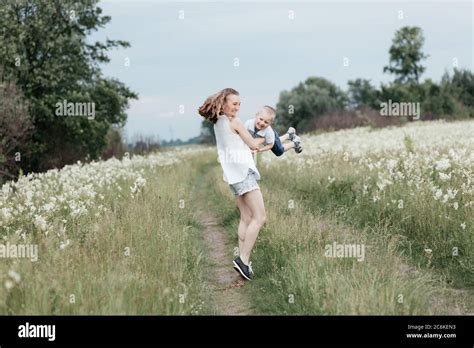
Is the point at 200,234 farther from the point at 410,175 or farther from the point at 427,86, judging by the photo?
the point at 427,86

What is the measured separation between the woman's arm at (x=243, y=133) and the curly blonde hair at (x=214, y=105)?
Answer: 0.72 feet

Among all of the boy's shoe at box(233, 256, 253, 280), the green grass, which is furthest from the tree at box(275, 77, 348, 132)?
the boy's shoe at box(233, 256, 253, 280)

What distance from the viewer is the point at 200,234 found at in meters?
9.93

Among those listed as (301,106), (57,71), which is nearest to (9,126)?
(57,71)

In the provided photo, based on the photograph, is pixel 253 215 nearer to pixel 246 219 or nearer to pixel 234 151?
pixel 246 219

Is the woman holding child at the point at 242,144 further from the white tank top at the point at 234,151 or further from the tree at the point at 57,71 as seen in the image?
the tree at the point at 57,71

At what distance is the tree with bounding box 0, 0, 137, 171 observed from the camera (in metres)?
21.8

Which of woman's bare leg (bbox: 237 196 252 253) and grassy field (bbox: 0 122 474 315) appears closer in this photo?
grassy field (bbox: 0 122 474 315)

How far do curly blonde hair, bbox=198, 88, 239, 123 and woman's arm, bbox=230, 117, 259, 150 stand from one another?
0.22 m

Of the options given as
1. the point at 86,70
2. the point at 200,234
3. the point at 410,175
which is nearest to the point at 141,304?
the point at 200,234

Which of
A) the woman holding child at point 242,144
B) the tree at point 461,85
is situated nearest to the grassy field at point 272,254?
the woman holding child at point 242,144

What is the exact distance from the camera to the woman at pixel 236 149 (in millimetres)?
6488

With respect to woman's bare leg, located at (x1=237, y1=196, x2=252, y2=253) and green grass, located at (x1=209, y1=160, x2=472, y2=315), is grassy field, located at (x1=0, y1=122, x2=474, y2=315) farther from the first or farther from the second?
woman's bare leg, located at (x1=237, y1=196, x2=252, y2=253)

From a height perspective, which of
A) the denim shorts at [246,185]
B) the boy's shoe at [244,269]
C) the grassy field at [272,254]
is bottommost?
the boy's shoe at [244,269]
